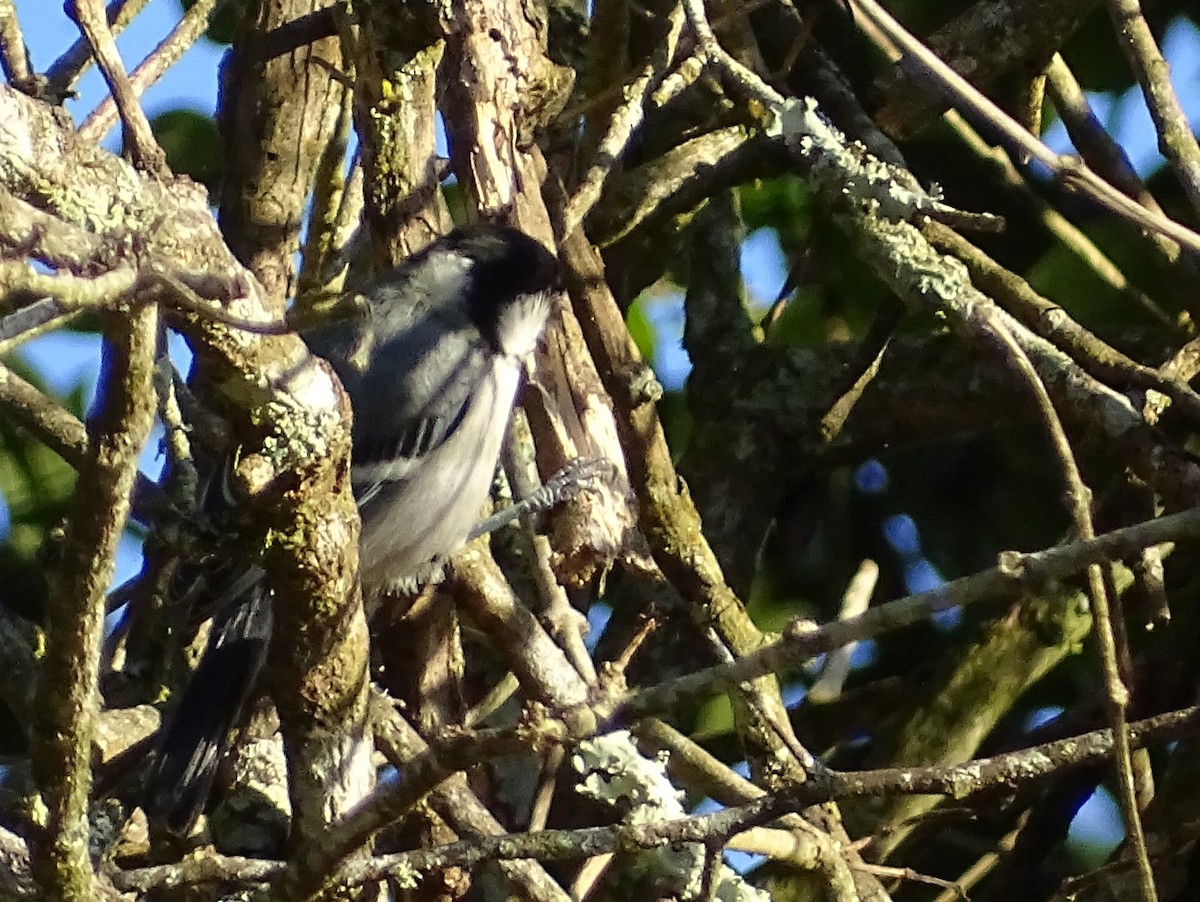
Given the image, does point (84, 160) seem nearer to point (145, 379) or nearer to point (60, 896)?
point (145, 379)

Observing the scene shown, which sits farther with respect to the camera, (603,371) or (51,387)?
(51,387)

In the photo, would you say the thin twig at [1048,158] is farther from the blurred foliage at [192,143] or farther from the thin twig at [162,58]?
the blurred foliage at [192,143]

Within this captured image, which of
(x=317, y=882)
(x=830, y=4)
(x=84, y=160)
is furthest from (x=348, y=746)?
(x=830, y=4)

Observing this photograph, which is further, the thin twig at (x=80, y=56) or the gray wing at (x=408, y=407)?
the gray wing at (x=408, y=407)

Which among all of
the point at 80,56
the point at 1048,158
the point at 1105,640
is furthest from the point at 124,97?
the point at 80,56

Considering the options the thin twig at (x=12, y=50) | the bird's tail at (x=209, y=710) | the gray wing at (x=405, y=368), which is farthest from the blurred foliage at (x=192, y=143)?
the thin twig at (x=12, y=50)

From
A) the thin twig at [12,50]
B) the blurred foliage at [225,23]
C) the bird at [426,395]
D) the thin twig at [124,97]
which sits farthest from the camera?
the blurred foliage at [225,23]

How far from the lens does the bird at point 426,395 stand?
2.32 meters

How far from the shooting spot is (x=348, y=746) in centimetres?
153

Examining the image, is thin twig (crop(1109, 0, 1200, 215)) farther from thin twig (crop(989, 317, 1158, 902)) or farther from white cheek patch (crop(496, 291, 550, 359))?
white cheek patch (crop(496, 291, 550, 359))

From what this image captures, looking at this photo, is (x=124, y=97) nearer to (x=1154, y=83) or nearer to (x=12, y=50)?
(x=12, y=50)

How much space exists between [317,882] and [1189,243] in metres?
0.83

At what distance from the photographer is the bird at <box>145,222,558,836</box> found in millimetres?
2324

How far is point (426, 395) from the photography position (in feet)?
8.56
